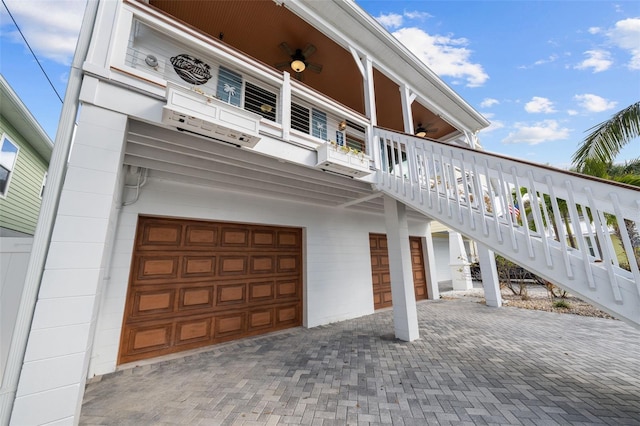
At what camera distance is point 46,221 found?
173 centimetres

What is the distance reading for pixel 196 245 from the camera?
3898mm

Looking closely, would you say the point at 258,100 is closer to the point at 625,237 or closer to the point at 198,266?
the point at 198,266

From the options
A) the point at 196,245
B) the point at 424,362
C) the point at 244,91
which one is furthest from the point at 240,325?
the point at 244,91

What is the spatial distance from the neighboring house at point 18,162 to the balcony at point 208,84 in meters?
3.20

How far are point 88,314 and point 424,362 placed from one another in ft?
12.2

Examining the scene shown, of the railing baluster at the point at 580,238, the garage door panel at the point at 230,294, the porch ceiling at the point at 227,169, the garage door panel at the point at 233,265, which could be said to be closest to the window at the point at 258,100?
the porch ceiling at the point at 227,169

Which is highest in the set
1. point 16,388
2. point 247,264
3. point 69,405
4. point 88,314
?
point 247,264

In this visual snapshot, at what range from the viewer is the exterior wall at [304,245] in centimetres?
308

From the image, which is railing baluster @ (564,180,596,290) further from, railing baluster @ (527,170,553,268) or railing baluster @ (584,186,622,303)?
railing baluster @ (527,170,553,268)

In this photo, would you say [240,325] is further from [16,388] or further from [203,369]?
[16,388]

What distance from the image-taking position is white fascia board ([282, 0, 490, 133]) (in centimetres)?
388

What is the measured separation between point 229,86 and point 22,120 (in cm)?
474

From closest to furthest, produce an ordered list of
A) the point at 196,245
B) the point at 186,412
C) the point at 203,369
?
1. the point at 186,412
2. the point at 203,369
3. the point at 196,245

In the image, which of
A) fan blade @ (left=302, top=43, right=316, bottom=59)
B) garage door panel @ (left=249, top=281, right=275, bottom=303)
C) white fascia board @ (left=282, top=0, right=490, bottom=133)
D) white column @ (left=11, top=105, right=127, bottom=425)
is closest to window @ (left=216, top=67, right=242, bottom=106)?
white fascia board @ (left=282, top=0, right=490, bottom=133)
